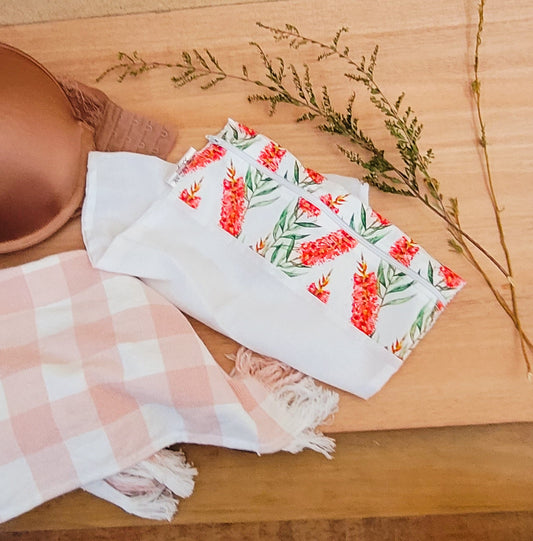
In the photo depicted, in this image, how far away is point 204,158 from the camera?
2.76 ft

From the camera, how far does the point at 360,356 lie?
80 centimetres

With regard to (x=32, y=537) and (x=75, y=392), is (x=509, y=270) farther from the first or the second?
(x=32, y=537)

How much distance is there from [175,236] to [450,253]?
38cm

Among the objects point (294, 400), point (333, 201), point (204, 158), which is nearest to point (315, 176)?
point (333, 201)

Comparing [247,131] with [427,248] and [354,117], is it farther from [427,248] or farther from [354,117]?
[427,248]

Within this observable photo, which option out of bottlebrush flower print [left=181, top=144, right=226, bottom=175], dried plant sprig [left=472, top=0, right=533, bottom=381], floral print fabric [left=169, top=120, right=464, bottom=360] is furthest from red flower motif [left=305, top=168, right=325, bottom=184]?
dried plant sprig [left=472, top=0, right=533, bottom=381]

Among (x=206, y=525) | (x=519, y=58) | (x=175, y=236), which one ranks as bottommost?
(x=206, y=525)

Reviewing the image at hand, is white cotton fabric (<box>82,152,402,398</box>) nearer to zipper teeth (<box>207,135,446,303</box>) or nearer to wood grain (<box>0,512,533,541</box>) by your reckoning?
zipper teeth (<box>207,135,446,303</box>)

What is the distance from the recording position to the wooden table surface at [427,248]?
804 mm

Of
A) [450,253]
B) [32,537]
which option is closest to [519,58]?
[450,253]

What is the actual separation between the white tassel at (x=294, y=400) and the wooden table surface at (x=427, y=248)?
25 mm

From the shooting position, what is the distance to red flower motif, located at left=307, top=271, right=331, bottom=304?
801mm

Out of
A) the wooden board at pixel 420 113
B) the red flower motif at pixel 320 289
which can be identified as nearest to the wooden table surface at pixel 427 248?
the wooden board at pixel 420 113

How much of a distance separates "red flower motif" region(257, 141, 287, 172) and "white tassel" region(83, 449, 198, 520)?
0.41 m
